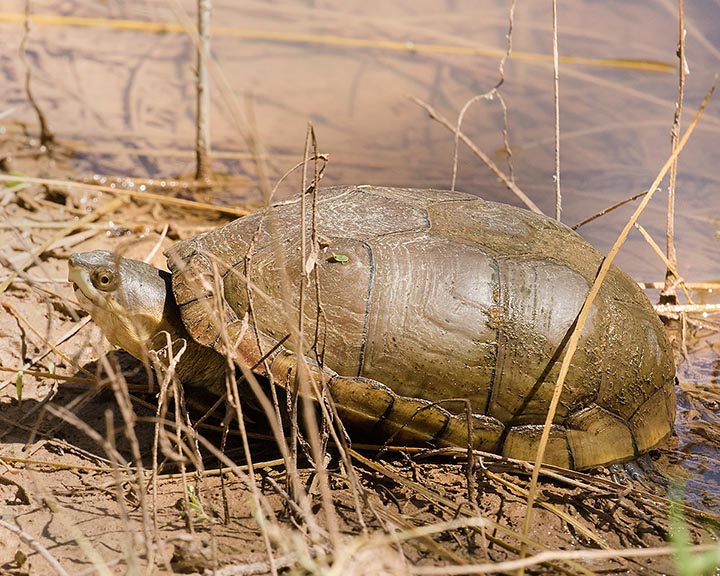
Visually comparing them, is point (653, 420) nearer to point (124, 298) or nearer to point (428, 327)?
point (428, 327)

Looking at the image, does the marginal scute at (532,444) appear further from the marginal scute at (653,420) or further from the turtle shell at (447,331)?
the marginal scute at (653,420)

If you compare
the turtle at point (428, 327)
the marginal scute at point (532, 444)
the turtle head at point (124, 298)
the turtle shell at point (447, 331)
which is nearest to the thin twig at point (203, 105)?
the turtle head at point (124, 298)

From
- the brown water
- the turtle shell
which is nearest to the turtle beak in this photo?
the turtle shell

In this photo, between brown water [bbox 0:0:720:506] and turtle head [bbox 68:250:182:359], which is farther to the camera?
brown water [bbox 0:0:720:506]

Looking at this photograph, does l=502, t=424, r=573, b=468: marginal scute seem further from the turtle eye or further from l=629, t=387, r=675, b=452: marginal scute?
the turtle eye

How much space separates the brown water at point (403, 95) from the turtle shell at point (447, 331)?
1.95 metres

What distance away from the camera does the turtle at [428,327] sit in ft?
8.90

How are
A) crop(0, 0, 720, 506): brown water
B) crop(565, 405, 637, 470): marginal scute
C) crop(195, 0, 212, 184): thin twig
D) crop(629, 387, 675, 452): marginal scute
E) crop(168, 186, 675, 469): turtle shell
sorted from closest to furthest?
crop(168, 186, 675, 469): turtle shell → crop(565, 405, 637, 470): marginal scute → crop(629, 387, 675, 452): marginal scute → crop(195, 0, 212, 184): thin twig → crop(0, 0, 720, 506): brown water

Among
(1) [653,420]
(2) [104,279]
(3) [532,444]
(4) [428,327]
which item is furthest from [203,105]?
(1) [653,420]

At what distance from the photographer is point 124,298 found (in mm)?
2846

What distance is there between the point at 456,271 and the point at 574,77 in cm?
479

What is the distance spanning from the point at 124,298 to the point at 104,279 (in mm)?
133

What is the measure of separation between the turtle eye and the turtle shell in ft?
0.76

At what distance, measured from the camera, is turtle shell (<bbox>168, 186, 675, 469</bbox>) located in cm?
271
